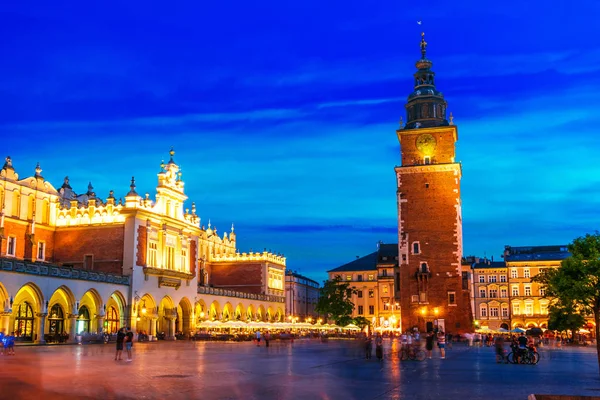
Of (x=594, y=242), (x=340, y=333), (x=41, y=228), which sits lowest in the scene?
(x=340, y=333)

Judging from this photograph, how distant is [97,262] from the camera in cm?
6012

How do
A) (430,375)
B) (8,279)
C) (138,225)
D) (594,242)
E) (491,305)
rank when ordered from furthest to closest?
(491,305)
(138,225)
(8,279)
(594,242)
(430,375)

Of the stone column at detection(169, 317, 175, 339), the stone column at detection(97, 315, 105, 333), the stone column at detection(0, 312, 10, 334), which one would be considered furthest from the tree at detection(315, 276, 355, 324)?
the stone column at detection(0, 312, 10, 334)

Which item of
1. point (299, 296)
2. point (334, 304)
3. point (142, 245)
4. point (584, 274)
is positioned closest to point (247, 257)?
point (334, 304)

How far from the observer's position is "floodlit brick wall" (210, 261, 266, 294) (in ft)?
287

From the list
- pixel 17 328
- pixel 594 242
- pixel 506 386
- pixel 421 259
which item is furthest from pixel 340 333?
pixel 506 386

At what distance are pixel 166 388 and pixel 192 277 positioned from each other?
50.3 metres

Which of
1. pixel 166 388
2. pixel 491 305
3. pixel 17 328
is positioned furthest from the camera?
pixel 491 305

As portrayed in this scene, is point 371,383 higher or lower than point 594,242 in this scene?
lower

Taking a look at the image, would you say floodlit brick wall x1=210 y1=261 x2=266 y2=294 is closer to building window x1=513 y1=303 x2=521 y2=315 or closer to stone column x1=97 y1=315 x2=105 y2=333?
stone column x1=97 y1=315 x2=105 y2=333

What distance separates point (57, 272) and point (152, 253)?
45.9 feet

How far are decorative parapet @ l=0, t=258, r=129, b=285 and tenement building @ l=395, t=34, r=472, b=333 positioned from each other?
3047 cm

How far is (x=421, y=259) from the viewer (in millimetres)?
72125

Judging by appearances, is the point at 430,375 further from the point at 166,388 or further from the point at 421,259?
the point at 421,259
